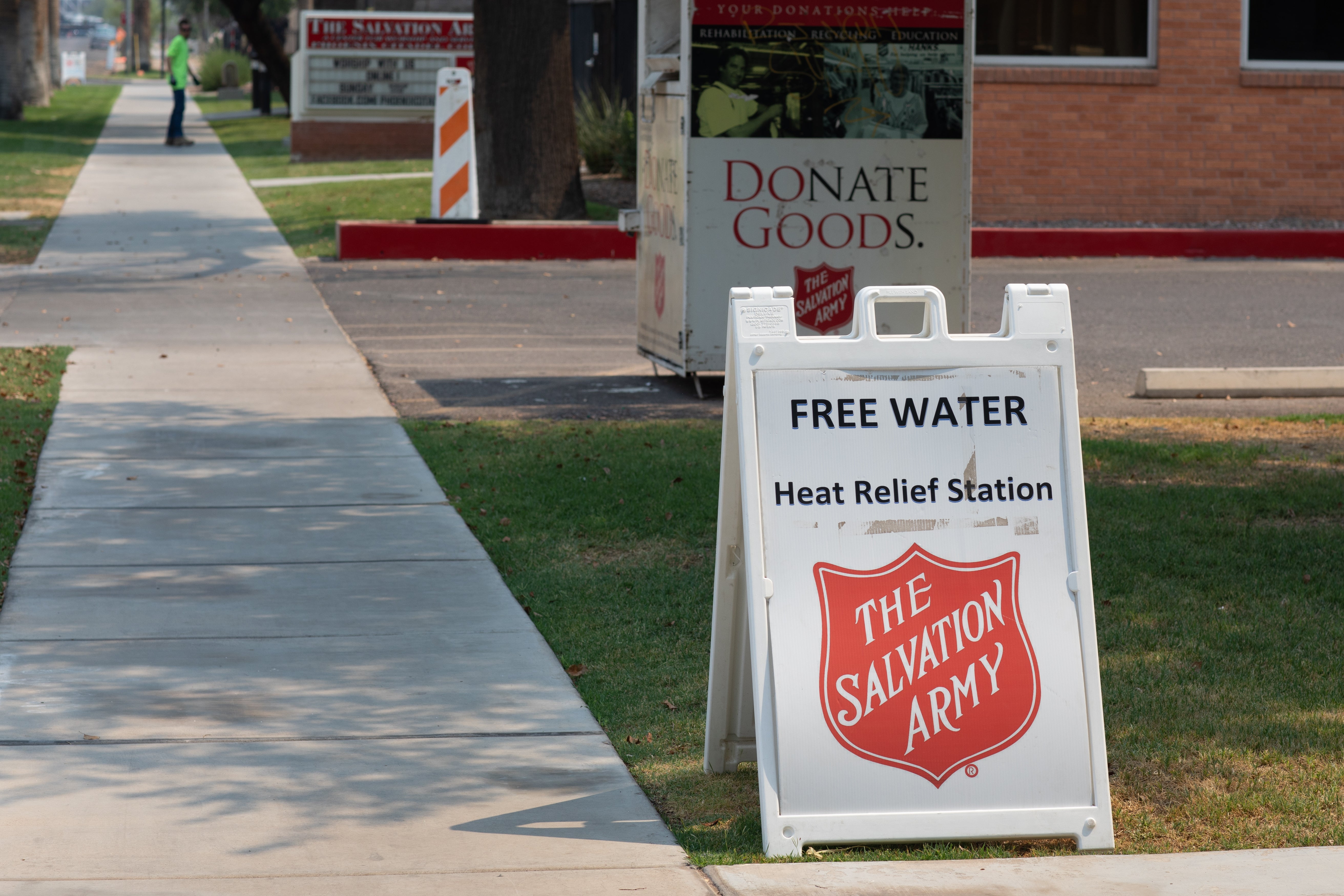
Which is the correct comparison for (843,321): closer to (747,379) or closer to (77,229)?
(747,379)

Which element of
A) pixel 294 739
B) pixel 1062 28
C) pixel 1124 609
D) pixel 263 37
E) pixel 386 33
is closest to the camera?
pixel 294 739

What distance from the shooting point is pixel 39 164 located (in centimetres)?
2622

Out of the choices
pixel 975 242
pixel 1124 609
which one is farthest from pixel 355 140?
pixel 1124 609

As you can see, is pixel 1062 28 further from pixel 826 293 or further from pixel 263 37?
pixel 263 37

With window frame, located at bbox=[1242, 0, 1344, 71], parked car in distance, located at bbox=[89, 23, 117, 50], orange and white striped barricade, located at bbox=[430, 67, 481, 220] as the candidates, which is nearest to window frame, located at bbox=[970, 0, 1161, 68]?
window frame, located at bbox=[1242, 0, 1344, 71]

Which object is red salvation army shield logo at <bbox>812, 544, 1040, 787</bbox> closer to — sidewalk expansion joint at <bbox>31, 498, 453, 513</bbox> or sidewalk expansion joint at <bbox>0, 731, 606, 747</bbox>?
sidewalk expansion joint at <bbox>0, 731, 606, 747</bbox>

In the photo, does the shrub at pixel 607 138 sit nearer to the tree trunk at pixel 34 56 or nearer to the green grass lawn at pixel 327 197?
the green grass lawn at pixel 327 197

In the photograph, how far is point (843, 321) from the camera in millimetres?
9500

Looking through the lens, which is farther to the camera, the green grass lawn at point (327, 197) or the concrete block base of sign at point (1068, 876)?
the green grass lawn at point (327, 197)

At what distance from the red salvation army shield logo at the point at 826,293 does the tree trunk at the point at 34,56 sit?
122 feet

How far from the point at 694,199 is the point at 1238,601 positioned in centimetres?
450

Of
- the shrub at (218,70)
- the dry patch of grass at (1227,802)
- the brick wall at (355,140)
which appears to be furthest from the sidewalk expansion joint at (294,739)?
the shrub at (218,70)

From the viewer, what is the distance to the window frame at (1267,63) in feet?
64.7

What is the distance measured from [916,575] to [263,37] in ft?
113
